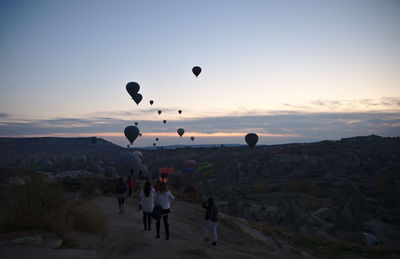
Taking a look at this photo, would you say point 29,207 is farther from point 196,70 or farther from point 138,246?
point 196,70

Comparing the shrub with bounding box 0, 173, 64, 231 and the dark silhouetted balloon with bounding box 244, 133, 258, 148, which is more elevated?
the dark silhouetted balloon with bounding box 244, 133, 258, 148

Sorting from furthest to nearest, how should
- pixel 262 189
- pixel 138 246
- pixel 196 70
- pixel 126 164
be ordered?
pixel 262 189 → pixel 196 70 → pixel 126 164 → pixel 138 246

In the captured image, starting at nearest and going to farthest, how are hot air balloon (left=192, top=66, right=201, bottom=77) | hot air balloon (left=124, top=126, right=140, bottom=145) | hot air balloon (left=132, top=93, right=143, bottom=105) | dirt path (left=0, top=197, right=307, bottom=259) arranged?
dirt path (left=0, top=197, right=307, bottom=259) → hot air balloon (left=124, top=126, right=140, bottom=145) → hot air balloon (left=132, top=93, right=143, bottom=105) → hot air balloon (left=192, top=66, right=201, bottom=77)

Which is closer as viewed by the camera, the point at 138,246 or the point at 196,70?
the point at 138,246

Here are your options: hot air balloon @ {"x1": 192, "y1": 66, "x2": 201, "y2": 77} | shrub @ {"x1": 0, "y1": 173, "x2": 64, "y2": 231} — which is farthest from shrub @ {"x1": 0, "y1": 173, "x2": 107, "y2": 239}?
hot air balloon @ {"x1": 192, "y1": 66, "x2": 201, "y2": 77}

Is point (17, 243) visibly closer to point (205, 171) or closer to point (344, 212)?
point (344, 212)

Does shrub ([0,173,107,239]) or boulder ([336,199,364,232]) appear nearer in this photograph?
shrub ([0,173,107,239])


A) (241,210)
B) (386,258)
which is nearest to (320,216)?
(241,210)

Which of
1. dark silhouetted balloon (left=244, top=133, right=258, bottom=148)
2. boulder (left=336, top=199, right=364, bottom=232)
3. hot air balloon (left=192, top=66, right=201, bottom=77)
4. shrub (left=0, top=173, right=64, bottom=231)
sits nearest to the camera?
shrub (left=0, top=173, right=64, bottom=231)

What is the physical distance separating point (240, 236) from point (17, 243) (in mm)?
10515

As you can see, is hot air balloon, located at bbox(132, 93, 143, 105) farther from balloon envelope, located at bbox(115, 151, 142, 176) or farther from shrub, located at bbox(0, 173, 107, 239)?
shrub, located at bbox(0, 173, 107, 239)

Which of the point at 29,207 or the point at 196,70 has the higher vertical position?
the point at 196,70

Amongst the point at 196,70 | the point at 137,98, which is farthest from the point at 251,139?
the point at 137,98

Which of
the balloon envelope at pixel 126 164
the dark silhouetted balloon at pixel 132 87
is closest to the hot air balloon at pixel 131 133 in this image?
the balloon envelope at pixel 126 164
